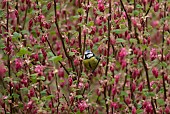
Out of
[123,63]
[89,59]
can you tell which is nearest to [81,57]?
[89,59]

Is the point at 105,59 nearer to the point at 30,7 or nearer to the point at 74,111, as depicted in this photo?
the point at 74,111

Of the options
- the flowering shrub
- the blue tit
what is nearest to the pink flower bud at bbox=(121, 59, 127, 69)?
the flowering shrub

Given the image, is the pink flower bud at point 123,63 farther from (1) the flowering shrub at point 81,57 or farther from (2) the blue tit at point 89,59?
(2) the blue tit at point 89,59

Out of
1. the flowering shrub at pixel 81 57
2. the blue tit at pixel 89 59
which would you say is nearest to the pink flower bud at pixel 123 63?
the flowering shrub at pixel 81 57

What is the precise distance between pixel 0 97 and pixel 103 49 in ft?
3.99

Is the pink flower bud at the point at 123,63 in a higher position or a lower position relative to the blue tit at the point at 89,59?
lower

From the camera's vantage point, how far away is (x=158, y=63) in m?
3.92

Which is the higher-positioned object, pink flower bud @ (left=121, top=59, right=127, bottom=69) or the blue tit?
the blue tit

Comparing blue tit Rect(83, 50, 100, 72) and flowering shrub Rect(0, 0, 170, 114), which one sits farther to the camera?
blue tit Rect(83, 50, 100, 72)

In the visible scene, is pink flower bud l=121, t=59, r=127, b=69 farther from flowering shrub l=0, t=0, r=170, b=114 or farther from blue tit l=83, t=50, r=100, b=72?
blue tit l=83, t=50, r=100, b=72

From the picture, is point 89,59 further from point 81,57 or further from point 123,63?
point 123,63

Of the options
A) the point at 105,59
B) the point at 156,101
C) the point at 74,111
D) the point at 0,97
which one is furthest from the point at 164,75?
the point at 0,97

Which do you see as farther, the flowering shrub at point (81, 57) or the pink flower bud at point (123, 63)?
the pink flower bud at point (123, 63)

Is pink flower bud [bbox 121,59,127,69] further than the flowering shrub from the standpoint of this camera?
Yes
